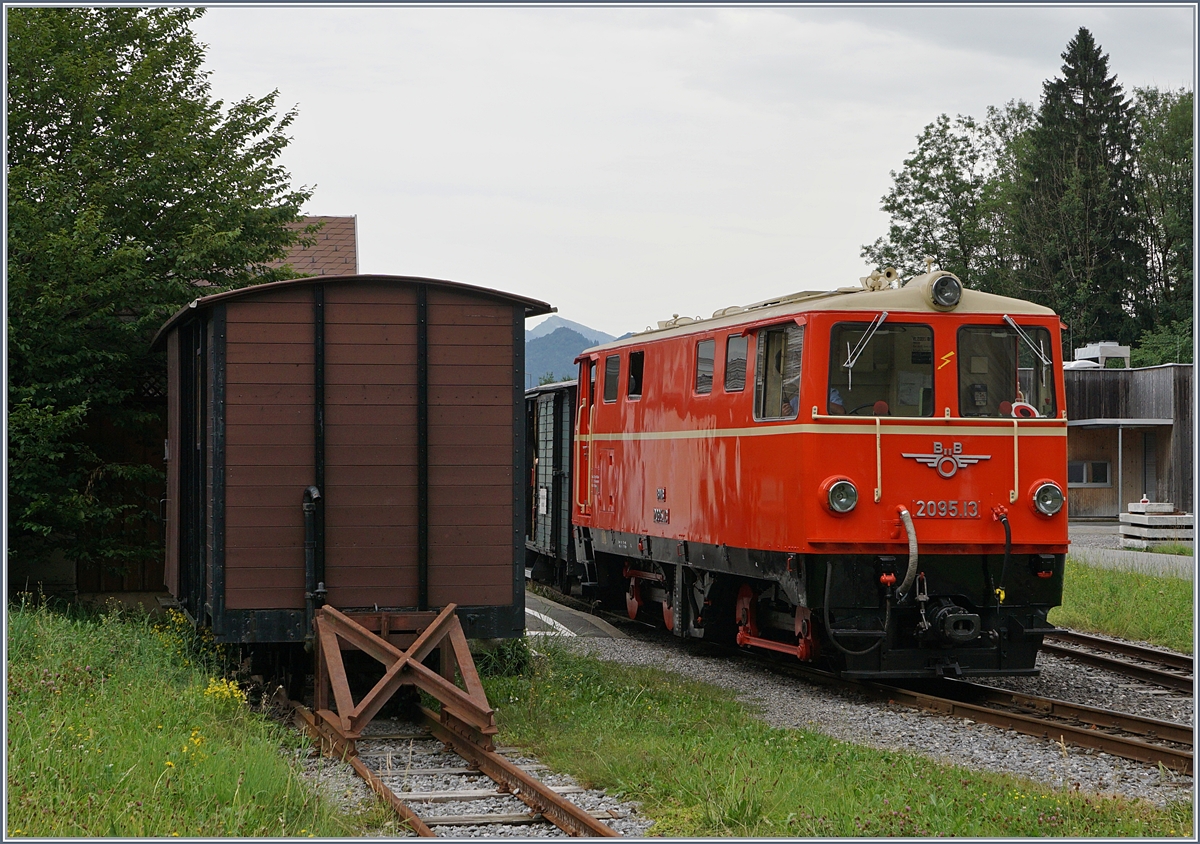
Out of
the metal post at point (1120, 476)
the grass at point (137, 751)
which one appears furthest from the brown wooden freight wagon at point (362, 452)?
the metal post at point (1120, 476)

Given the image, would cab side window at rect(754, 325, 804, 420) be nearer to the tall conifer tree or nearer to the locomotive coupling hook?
the locomotive coupling hook

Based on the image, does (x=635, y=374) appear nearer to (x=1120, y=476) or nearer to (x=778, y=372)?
(x=778, y=372)

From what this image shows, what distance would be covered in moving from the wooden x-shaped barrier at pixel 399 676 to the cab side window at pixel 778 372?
11.5 ft

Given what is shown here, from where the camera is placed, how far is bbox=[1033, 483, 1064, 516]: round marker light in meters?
11.2

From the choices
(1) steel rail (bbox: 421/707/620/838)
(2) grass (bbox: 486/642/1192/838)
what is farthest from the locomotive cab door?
(1) steel rail (bbox: 421/707/620/838)

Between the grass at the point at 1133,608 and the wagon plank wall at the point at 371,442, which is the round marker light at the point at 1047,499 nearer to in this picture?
the grass at the point at 1133,608

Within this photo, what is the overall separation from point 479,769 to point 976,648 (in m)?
4.99

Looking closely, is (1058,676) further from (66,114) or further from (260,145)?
(66,114)

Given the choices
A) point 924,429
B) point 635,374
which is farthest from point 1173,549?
point 924,429

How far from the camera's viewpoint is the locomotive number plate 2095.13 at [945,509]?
11062 mm

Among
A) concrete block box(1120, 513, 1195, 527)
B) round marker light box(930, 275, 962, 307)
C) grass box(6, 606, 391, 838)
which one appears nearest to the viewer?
grass box(6, 606, 391, 838)

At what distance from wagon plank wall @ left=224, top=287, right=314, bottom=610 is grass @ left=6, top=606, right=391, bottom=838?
2.66 ft

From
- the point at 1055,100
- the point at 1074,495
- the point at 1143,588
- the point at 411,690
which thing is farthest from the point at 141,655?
the point at 1055,100

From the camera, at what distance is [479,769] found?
8352 mm
